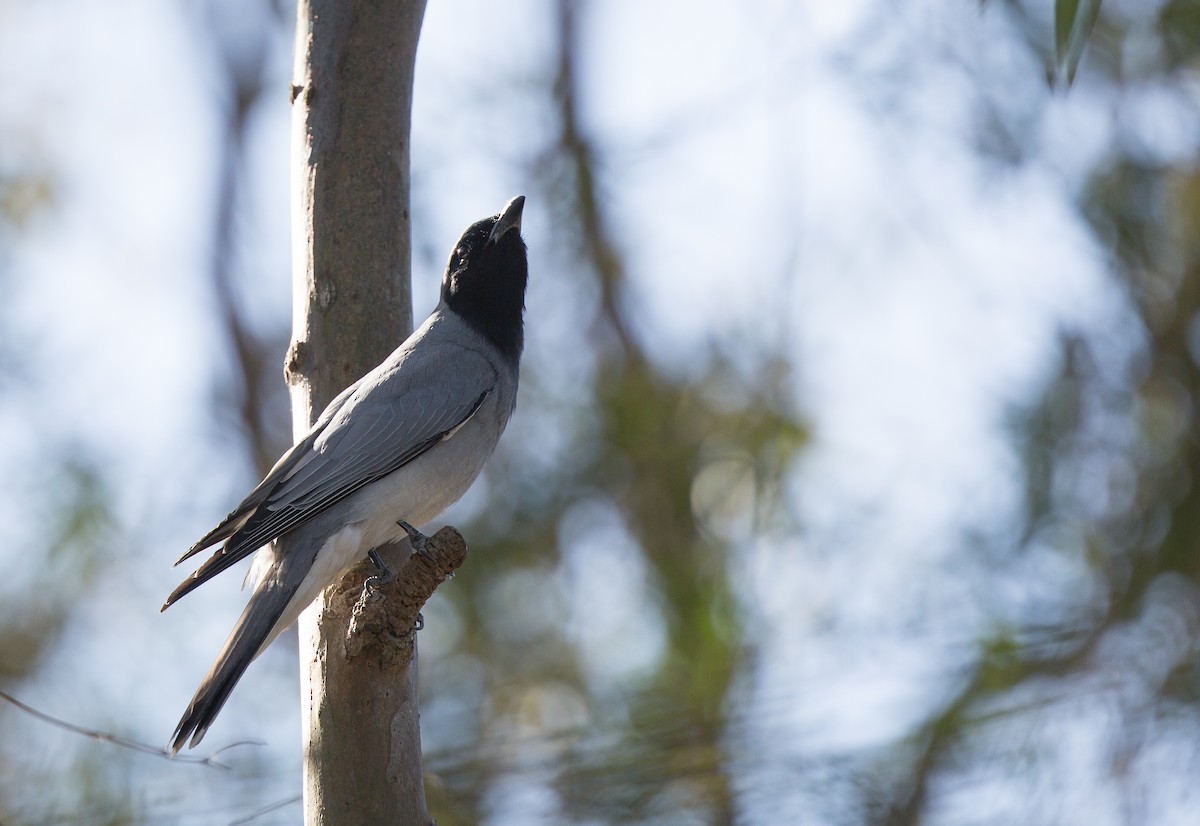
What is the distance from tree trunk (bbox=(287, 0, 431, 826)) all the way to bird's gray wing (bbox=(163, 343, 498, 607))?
0.31 feet

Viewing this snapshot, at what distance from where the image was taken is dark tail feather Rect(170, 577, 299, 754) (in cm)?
305

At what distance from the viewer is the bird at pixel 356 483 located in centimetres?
338

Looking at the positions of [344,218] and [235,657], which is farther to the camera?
[344,218]

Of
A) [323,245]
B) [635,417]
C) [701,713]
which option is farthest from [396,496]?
[635,417]

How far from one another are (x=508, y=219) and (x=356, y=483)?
61.4 inches

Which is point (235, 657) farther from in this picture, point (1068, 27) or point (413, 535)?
point (1068, 27)

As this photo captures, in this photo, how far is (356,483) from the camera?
3.78 m

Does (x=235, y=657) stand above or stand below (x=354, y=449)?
below

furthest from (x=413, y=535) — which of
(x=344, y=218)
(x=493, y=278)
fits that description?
(x=493, y=278)

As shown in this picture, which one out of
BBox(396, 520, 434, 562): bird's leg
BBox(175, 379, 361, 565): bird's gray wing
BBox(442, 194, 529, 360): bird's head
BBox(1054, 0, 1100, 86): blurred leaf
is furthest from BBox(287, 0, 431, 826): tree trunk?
BBox(1054, 0, 1100, 86): blurred leaf

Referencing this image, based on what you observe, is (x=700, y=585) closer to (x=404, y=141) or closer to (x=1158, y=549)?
(x=1158, y=549)

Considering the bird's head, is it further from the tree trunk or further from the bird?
the tree trunk

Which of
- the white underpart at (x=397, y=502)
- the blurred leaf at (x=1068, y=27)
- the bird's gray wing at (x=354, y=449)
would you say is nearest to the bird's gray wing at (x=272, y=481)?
the bird's gray wing at (x=354, y=449)

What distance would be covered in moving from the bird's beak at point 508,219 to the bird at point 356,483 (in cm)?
54
